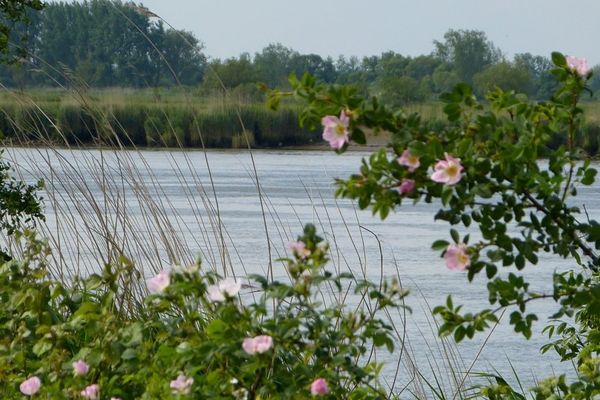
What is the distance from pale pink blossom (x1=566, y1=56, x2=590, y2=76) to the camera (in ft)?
6.25

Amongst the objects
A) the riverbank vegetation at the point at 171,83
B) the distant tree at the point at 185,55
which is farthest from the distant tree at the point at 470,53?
the distant tree at the point at 185,55

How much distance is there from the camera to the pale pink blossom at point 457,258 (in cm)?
175

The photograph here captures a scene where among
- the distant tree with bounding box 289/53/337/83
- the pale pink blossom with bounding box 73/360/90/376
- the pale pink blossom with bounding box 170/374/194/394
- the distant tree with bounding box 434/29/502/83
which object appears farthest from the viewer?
the distant tree with bounding box 289/53/337/83

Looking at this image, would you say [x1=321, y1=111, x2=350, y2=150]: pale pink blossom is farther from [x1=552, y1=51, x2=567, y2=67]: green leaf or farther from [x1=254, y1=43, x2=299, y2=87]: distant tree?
[x1=254, y1=43, x2=299, y2=87]: distant tree

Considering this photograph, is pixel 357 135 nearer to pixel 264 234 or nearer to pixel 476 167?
pixel 476 167

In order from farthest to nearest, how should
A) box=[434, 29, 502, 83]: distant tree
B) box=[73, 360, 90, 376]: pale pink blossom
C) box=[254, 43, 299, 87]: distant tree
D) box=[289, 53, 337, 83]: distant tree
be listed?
1. box=[289, 53, 337, 83]: distant tree
2. box=[254, 43, 299, 87]: distant tree
3. box=[434, 29, 502, 83]: distant tree
4. box=[73, 360, 90, 376]: pale pink blossom

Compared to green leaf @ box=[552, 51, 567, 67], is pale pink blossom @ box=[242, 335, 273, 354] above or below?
below

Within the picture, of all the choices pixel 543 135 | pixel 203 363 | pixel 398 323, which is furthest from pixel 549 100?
pixel 398 323

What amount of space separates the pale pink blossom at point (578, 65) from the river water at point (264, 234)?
46cm

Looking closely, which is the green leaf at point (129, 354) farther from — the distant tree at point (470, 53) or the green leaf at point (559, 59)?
the distant tree at point (470, 53)

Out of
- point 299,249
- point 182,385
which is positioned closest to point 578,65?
point 299,249

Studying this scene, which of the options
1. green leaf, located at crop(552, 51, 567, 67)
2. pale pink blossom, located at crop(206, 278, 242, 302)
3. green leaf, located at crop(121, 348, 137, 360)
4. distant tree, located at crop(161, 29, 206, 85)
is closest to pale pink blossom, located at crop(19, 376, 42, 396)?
green leaf, located at crop(121, 348, 137, 360)

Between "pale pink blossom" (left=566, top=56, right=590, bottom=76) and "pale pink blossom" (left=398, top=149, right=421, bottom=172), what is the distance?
37cm

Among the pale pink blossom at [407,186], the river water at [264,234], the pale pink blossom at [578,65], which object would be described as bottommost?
the river water at [264,234]
